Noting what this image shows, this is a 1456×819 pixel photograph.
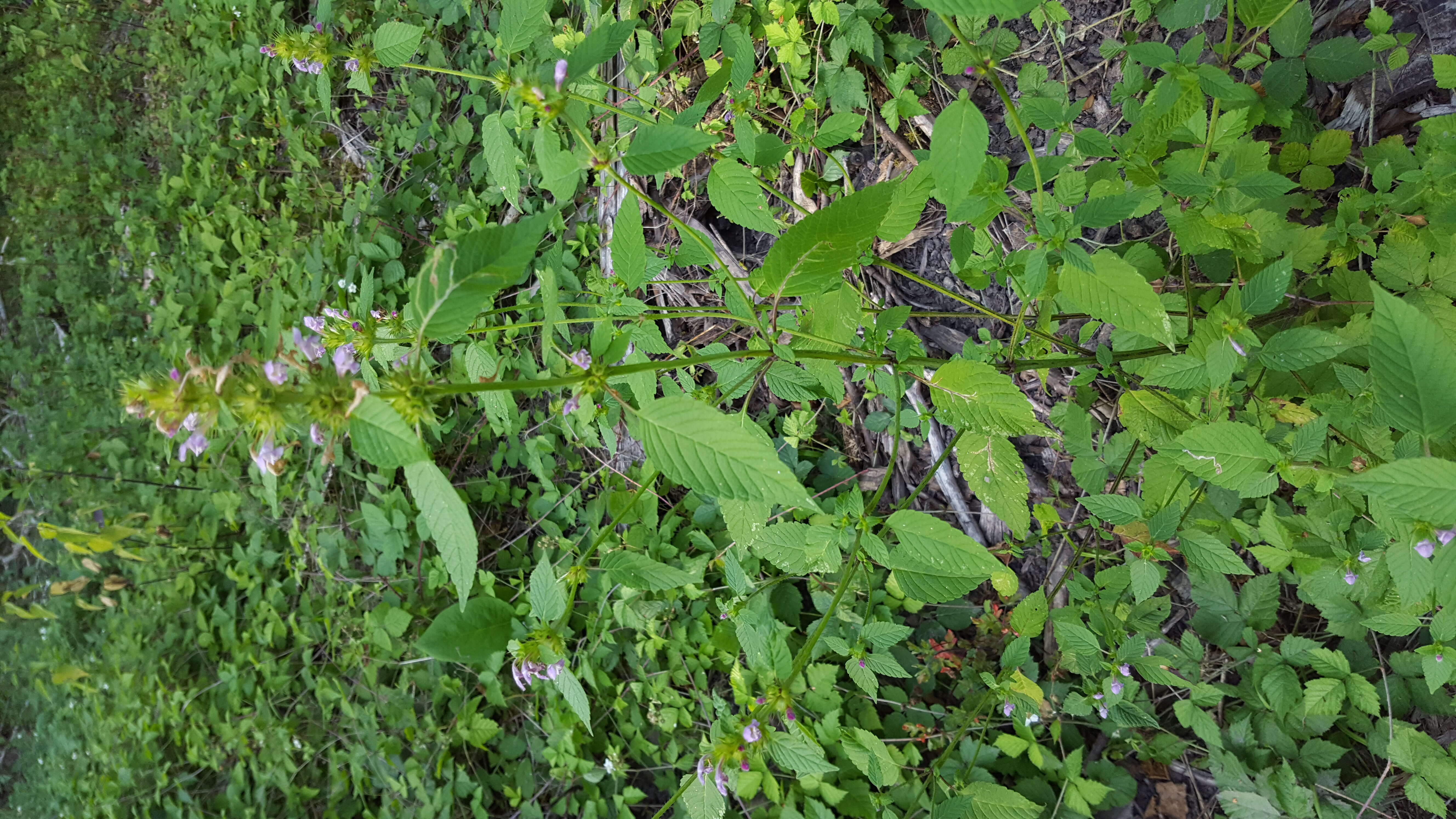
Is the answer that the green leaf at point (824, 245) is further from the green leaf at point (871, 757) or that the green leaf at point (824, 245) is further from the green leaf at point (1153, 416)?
the green leaf at point (871, 757)

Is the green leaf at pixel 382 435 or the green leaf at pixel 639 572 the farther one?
the green leaf at pixel 639 572

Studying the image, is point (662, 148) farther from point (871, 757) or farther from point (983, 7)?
point (871, 757)

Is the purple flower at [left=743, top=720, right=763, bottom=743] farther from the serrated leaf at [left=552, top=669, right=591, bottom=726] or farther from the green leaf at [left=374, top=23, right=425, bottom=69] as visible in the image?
the green leaf at [left=374, top=23, right=425, bottom=69]

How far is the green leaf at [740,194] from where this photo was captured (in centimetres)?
137

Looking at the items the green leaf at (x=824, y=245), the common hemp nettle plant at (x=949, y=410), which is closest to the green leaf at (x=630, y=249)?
the common hemp nettle plant at (x=949, y=410)

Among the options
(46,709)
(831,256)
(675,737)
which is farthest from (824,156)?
(46,709)

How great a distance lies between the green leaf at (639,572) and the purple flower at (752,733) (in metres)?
0.33

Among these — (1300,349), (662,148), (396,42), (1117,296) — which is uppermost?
(396,42)

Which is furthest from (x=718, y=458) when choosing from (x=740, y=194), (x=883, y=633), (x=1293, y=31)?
(x=1293, y=31)

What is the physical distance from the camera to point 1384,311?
949mm

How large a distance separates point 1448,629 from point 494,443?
9.96ft

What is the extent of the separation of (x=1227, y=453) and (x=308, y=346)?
1.51 metres

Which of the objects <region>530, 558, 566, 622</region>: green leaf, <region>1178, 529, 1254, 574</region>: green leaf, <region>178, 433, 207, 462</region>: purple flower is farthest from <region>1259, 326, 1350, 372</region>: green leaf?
<region>178, 433, 207, 462</region>: purple flower

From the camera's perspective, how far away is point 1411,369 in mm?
944
